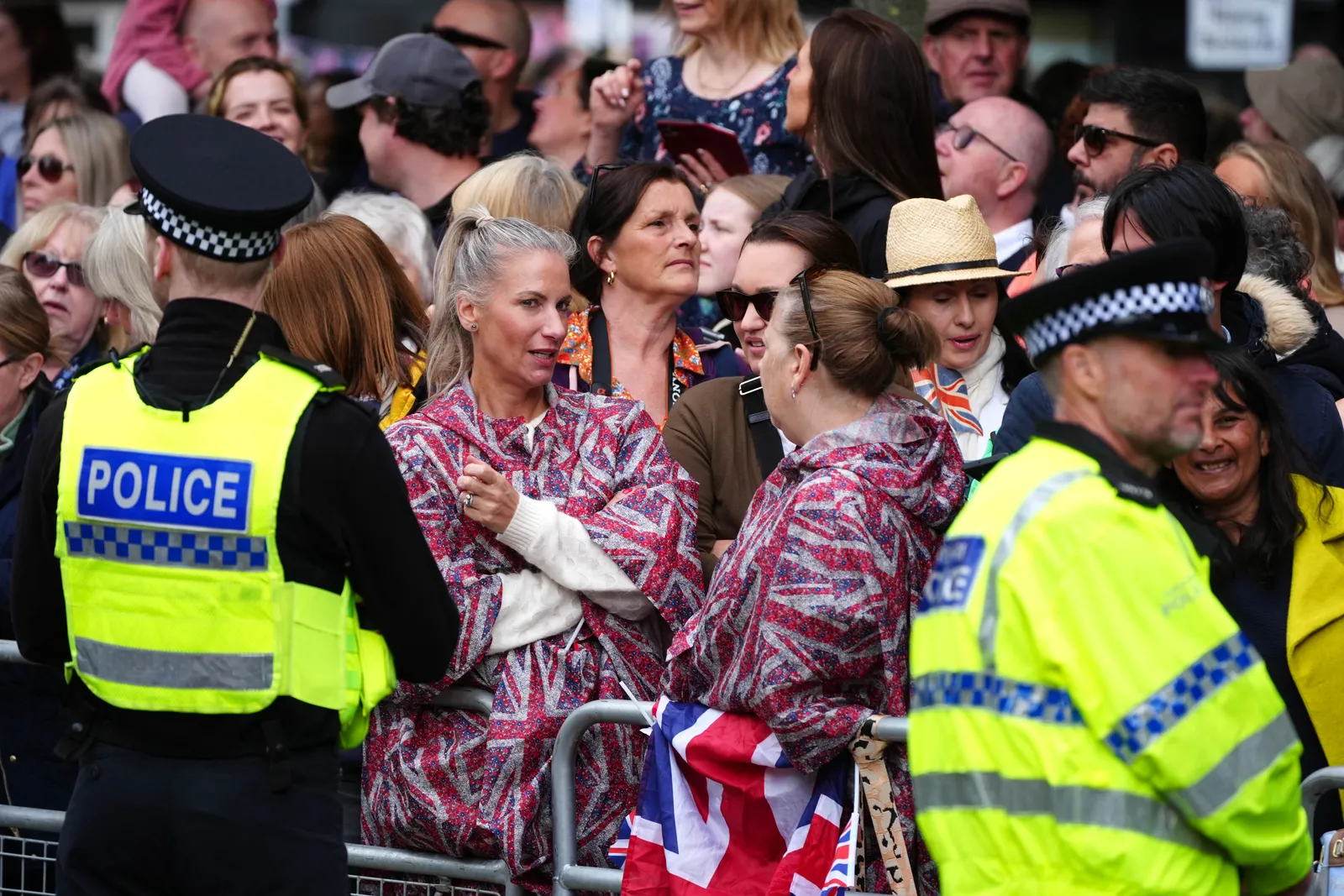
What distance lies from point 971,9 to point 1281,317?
2.85 meters

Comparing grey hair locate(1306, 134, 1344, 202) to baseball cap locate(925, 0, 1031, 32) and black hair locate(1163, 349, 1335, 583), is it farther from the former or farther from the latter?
black hair locate(1163, 349, 1335, 583)

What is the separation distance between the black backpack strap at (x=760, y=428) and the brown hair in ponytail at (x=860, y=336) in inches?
25.5

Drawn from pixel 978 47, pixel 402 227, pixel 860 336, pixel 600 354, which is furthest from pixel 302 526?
pixel 978 47

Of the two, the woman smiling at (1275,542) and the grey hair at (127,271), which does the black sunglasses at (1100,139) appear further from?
the grey hair at (127,271)

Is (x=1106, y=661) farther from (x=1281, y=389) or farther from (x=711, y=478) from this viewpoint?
(x=711, y=478)

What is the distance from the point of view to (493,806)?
439 centimetres

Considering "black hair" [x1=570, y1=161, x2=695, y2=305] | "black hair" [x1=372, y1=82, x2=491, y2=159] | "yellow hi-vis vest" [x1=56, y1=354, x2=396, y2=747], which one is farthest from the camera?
"black hair" [x1=372, y1=82, x2=491, y2=159]

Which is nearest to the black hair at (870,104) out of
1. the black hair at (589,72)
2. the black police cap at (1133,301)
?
the black hair at (589,72)

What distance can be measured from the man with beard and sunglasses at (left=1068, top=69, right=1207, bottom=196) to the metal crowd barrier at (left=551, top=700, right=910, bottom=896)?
2.42 meters

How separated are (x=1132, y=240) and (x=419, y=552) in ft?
6.27

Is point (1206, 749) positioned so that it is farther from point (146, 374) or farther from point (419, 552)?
point (146, 374)

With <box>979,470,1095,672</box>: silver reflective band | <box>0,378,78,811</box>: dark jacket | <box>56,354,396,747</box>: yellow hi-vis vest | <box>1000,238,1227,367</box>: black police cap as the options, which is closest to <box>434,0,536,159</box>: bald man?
<box>0,378,78,811</box>: dark jacket

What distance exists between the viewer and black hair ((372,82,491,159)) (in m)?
6.65

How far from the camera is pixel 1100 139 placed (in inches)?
222
